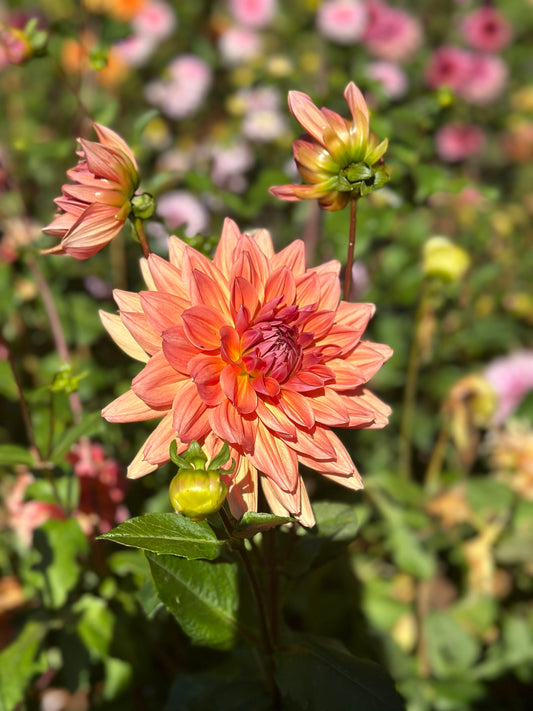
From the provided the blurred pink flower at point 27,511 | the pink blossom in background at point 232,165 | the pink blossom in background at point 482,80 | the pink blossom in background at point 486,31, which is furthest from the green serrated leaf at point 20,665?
the pink blossom in background at point 486,31

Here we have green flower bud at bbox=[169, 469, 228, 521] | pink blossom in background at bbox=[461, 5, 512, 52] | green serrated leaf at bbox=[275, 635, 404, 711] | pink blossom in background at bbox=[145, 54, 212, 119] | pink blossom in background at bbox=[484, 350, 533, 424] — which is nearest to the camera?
green flower bud at bbox=[169, 469, 228, 521]

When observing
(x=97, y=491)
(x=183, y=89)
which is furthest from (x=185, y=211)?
(x=97, y=491)

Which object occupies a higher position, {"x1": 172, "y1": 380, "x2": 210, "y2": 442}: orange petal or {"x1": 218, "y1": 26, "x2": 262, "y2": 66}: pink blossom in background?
{"x1": 218, "y1": 26, "x2": 262, "y2": 66}: pink blossom in background

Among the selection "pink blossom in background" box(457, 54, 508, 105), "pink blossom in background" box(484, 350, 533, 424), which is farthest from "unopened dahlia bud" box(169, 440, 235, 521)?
"pink blossom in background" box(457, 54, 508, 105)

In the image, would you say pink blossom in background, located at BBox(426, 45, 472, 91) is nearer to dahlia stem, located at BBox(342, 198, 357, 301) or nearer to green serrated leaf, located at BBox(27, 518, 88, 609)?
dahlia stem, located at BBox(342, 198, 357, 301)

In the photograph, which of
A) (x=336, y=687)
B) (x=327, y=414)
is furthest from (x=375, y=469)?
(x=327, y=414)

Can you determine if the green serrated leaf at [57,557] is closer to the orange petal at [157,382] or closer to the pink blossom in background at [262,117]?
the orange petal at [157,382]
